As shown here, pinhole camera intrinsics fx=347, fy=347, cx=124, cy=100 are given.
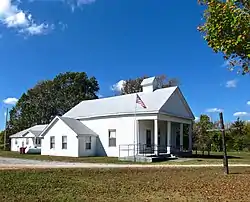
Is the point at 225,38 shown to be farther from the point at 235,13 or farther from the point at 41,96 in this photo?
the point at 41,96

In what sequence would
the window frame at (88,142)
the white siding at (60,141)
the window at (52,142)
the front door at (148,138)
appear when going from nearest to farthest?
the front door at (148,138), the white siding at (60,141), the window frame at (88,142), the window at (52,142)

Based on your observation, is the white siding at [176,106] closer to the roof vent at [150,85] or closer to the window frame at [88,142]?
the roof vent at [150,85]

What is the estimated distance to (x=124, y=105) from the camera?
36.1 meters

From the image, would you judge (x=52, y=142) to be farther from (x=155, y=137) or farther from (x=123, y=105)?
(x=155, y=137)

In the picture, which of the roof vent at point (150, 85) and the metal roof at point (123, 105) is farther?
the roof vent at point (150, 85)

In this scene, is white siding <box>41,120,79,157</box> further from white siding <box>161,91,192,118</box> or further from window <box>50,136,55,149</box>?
white siding <box>161,91,192,118</box>

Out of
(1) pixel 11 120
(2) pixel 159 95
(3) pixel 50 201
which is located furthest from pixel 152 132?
(1) pixel 11 120

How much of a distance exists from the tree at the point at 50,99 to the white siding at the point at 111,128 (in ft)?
106

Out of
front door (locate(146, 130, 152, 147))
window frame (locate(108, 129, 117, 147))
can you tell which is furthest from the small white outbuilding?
front door (locate(146, 130, 152, 147))

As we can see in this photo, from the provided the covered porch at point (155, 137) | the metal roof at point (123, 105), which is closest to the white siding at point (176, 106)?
the metal roof at point (123, 105)

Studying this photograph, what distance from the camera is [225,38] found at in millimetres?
12797

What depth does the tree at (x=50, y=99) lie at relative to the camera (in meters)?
69.3

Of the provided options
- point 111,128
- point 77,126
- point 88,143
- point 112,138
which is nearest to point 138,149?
point 112,138

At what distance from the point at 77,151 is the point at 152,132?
7.75 meters
